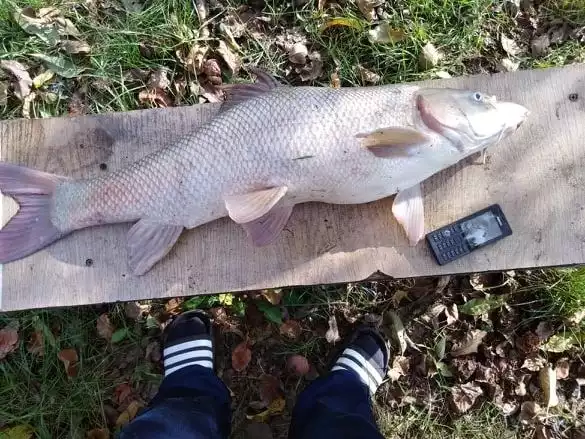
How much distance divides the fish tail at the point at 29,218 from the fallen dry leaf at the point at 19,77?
961 mm

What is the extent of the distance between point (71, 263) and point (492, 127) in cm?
207

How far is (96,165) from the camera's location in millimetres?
2688

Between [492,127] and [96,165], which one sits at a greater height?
[492,127]

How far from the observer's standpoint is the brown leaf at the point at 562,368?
2912 millimetres

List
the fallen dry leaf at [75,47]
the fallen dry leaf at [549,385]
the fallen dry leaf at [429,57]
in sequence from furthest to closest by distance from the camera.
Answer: the fallen dry leaf at [75,47], the fallen dry leaf at [429,57], the fallen dry leaf at [549,385]

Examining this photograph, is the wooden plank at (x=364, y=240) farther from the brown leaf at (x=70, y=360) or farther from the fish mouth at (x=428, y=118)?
the brown leaf at (x=70, y=360)

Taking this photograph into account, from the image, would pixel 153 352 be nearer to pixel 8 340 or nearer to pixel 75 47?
pixel 8 340

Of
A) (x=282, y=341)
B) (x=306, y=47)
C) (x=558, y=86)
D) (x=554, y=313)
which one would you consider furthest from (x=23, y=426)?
(x=558, y=86)

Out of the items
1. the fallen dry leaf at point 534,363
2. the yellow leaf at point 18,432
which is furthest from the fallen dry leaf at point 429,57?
the yellow leaf at point 18,432

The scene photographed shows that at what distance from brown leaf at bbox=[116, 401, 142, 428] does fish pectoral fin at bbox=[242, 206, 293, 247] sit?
1.37 meters

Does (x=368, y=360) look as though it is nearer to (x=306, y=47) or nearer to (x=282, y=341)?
(x=282, y=341)

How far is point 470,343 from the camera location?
2.96 m

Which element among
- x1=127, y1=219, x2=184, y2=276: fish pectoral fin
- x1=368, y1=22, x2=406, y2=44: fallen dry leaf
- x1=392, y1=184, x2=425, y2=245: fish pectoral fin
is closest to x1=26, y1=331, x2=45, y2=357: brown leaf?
x1=127, y1=219, x2=184, y2=276: fish pectoral fin

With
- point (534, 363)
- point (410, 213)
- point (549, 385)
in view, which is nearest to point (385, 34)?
point (410, 213)
